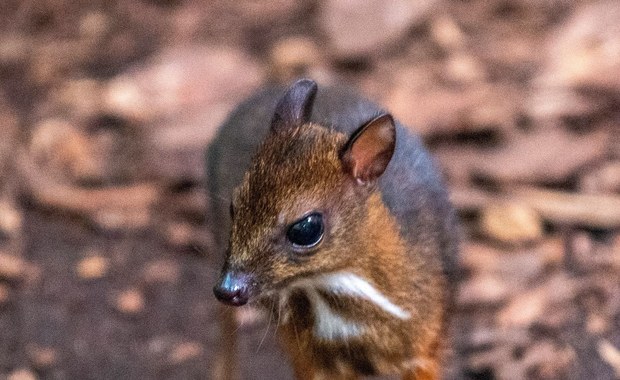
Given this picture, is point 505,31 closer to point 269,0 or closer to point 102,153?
point 269,0

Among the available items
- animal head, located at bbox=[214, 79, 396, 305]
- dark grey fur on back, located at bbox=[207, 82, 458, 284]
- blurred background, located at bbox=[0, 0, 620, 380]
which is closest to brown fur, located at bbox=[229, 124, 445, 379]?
animal head, located at bbox=[214, 79, 396, 305]

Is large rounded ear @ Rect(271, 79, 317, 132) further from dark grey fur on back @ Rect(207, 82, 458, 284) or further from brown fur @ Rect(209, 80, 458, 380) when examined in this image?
dark grey fur on back @ Rect(207, 82, 458, 284)

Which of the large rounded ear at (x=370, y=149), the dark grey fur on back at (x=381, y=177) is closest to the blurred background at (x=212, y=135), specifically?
the dark grey fur on back at (x=381, y=177)

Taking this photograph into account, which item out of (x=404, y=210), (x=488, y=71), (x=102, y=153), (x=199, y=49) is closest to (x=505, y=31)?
(x=488, y=71)

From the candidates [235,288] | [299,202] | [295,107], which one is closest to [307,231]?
[299,202]

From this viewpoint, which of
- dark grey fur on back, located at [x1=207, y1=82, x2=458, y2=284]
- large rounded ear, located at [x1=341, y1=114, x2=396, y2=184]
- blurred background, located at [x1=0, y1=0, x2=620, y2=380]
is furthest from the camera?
blurred background, located at [x1=0, y1=0, x2=620, y2=380]

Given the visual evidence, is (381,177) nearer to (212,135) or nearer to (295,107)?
(295,107)

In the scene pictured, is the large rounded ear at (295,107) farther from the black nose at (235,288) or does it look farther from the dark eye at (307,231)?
the black nose at (235,288)

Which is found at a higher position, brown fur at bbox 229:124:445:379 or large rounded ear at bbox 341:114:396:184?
large rounded ear at bbox 341:114:396:184
